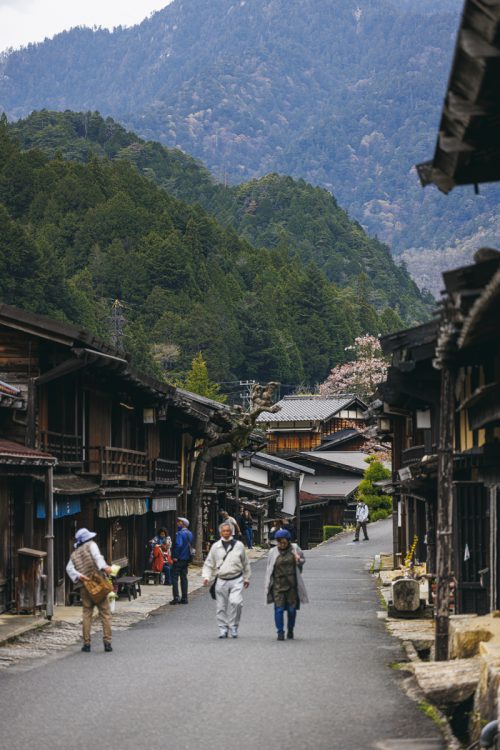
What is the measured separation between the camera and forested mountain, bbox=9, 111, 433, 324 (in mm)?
173000

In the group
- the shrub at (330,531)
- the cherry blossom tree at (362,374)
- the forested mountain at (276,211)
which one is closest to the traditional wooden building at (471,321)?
the shrub at (330,531)

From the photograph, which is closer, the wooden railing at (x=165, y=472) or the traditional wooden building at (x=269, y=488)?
the wooden railing at (x=165, y=472)

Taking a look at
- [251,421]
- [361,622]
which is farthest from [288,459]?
[361,622]

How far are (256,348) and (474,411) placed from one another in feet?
352

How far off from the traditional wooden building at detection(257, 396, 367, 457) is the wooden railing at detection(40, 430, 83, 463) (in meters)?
61.6

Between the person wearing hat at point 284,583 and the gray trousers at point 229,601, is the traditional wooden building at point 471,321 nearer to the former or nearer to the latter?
the person wearing hat at point 284,583

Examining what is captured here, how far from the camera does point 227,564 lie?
1742cm

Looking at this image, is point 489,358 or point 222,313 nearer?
point 489,358

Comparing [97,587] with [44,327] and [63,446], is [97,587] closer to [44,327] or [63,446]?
[44,327]

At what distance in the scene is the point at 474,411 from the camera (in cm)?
1361

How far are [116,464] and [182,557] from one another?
14.9ft

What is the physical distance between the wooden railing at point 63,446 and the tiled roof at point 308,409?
A: 202 feet

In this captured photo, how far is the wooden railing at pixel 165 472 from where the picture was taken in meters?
33.9

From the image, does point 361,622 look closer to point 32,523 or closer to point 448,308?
point 32,523
